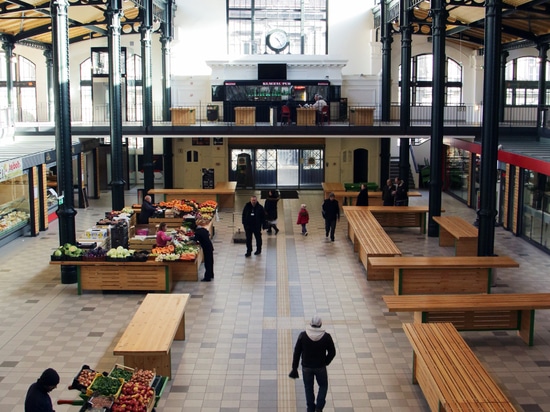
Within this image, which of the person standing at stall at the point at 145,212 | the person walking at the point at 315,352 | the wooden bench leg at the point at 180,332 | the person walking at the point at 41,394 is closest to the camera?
the person walking at the point at 41,394

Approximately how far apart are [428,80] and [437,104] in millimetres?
13960

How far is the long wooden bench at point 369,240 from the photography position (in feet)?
50.5

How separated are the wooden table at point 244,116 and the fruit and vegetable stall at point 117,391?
18.1m

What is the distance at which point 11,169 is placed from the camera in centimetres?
1883

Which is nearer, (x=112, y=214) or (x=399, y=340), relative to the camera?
(x=399, y=340)

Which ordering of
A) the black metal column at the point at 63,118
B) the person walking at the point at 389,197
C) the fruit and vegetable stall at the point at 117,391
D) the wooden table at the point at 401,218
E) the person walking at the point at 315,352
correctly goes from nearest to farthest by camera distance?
1. the fruit and vegetable stall at the point at 117,391
2. the person walking at the point at 315,352
3. the black metal column at the point at 63,118
4. the wooden table at the point at 401,218
5. the person walking at the point at 389,197

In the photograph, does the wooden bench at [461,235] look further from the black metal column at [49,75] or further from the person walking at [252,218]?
the black metal column at [49,75]

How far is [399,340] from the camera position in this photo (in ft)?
38.7

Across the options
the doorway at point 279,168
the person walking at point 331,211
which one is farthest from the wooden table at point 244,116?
the person walking at point 331,211

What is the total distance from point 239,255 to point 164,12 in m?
14.5

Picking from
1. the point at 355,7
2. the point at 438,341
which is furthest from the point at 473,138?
the point at 438,341

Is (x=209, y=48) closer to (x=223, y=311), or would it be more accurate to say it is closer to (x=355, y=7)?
(x=355, y=7)

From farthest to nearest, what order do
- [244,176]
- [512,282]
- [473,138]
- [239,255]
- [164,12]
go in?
[244,176]
[164,12]
[473,138]
[239,255]
[512,282]

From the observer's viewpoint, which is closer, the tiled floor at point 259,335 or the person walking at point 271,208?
the tiled floor at point 259,335
